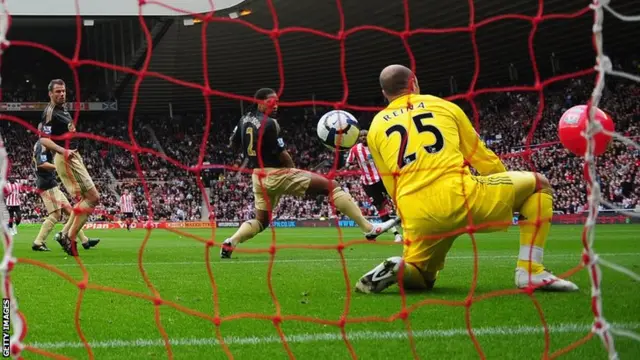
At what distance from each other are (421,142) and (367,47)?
88.7 feet

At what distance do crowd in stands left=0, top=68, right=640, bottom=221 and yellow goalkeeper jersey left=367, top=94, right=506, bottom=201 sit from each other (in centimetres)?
1878

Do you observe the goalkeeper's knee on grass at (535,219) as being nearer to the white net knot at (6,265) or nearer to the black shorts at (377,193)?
the white net knot at (6,265)

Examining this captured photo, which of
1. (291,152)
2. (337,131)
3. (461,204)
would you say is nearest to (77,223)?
(337,131)

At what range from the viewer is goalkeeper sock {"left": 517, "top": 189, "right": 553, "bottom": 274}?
4.87 m

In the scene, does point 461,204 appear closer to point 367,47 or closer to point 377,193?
point 377,193

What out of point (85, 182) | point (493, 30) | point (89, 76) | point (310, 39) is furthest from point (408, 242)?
point (89, 76)

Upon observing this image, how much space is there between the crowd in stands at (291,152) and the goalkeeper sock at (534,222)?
18.4m

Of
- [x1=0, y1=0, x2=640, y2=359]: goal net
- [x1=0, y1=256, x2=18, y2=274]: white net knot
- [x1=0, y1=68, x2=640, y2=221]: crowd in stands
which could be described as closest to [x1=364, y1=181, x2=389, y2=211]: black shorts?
[x1=0, y1=0, x2=640, y2=359]: goal net

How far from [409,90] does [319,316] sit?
1634mm

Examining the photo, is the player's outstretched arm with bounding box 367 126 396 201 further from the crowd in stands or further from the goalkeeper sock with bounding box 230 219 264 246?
the crowd in stands

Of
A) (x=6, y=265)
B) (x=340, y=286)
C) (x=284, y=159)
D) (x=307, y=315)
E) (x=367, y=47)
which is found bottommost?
(x=340, y=286)

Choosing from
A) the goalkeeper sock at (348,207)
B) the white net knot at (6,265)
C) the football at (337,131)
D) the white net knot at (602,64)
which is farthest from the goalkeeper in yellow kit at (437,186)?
the football at (337,131)

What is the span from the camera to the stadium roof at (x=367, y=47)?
27.2m

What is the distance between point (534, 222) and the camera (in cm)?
483
